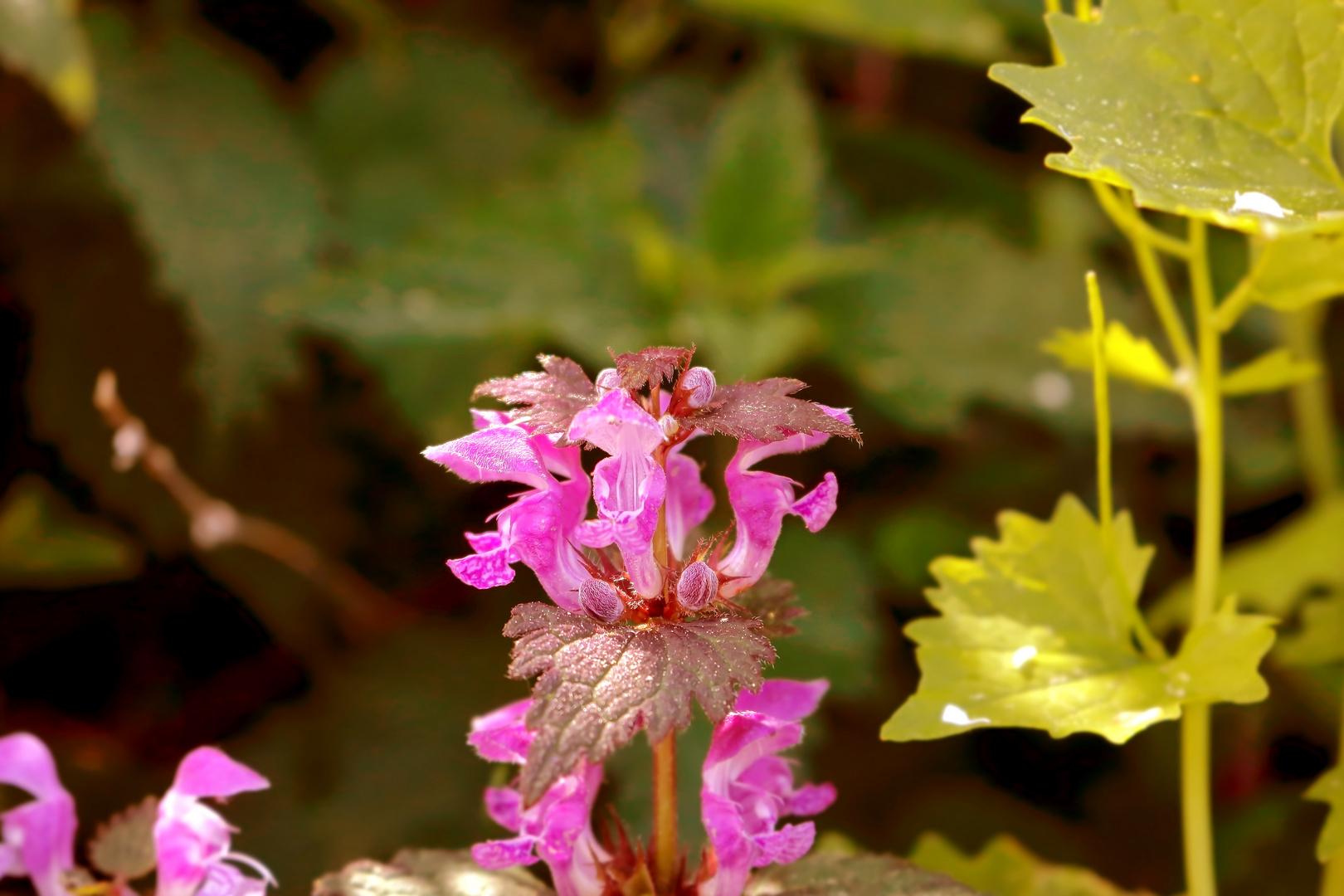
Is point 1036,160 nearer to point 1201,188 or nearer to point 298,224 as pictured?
point 298,224

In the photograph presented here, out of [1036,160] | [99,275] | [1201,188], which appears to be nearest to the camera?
[1201,188]

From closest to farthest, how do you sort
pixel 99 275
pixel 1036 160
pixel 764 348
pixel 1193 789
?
pixel 1193 789, pixel 764 348, pixel 99 275, pixel 1036 160

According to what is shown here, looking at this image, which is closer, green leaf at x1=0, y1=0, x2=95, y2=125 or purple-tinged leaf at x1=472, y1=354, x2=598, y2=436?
purple-tinged leaf at x1=472, y1=354, x2=598, y2=436

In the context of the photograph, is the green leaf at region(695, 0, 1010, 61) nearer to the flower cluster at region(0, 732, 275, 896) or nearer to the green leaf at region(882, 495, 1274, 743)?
the green leaf at region(882, 495, 1274, 743)

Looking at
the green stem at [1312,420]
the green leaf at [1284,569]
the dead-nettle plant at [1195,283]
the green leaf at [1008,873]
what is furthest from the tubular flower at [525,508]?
the green stem at [1312,420]

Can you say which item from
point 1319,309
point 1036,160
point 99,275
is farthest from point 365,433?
point 1319,309

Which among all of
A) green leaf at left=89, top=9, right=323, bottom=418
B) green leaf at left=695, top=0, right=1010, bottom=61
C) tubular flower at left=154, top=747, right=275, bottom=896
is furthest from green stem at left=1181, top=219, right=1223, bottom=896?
green leaf at left=89, top=9, right=323, bottom=418

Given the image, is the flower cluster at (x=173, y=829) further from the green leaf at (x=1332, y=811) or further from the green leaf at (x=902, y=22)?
the green leaf at (x=902, y=22)
